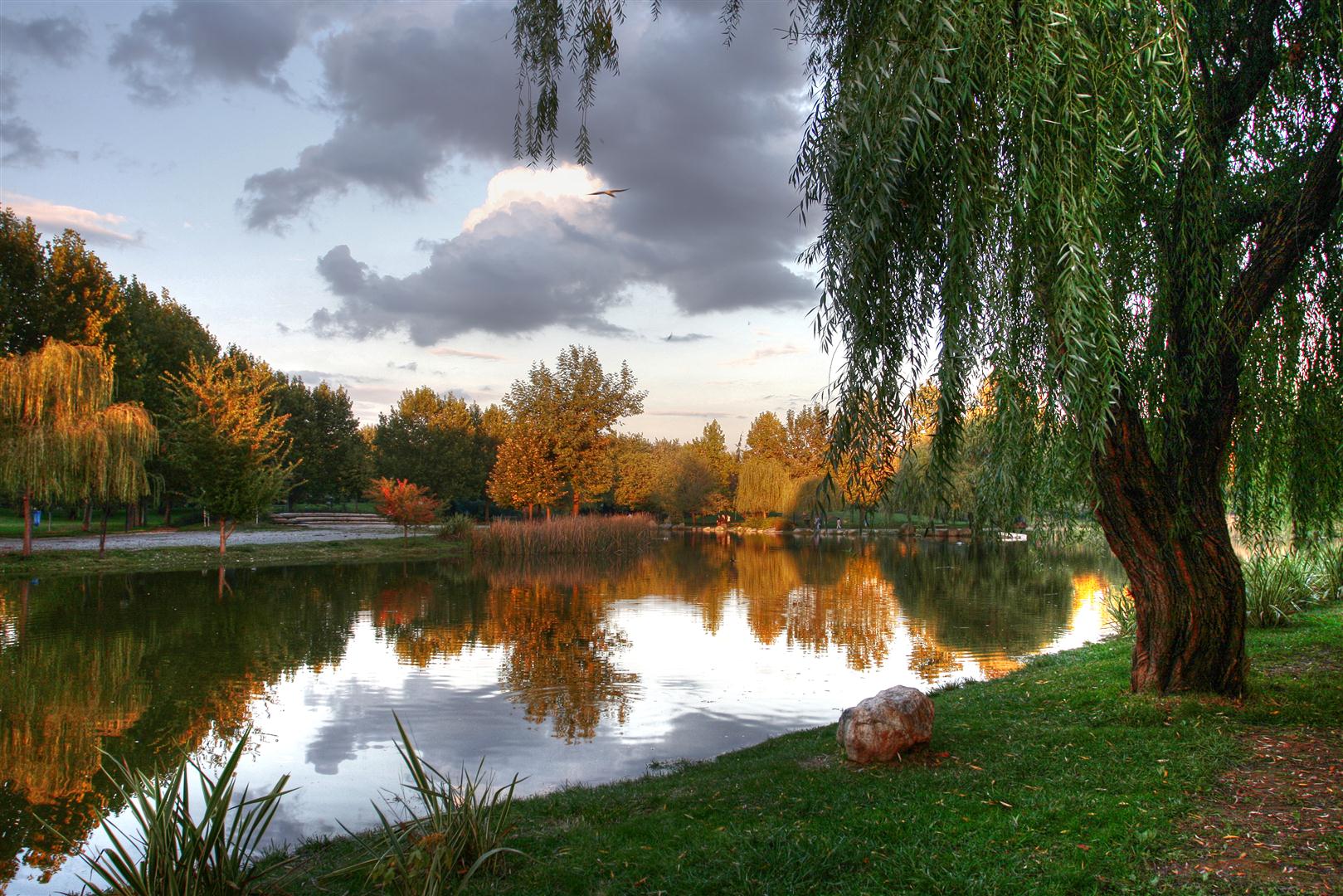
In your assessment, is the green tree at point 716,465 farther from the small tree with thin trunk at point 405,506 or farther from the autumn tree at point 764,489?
the small tree with thin trunk at point 405,506

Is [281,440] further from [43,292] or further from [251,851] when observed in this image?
[251,851]

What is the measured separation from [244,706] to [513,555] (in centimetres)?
2331

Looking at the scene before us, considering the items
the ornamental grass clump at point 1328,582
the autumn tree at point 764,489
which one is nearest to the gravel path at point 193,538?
the autumn tree at point 764,489

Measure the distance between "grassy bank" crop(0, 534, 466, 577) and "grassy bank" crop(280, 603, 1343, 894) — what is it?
23.4 m

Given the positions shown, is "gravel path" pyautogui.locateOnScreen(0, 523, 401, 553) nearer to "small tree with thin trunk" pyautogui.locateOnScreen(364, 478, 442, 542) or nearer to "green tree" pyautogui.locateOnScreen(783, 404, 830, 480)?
"small tree with thin trunk" pyautogui.locateOnScreen(364, 478, 442, 542)

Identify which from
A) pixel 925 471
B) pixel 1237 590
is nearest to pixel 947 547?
pixel 1237 590

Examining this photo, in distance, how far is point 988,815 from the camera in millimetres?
4609

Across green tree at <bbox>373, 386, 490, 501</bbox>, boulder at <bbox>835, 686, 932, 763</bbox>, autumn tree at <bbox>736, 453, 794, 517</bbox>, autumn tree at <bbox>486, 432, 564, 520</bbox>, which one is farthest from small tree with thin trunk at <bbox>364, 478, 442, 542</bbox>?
boulder at <bbox>835, 686, 932, 763</bbox>

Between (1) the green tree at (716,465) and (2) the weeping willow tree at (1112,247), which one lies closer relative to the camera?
(2) the weeping willow tree at (1112,247)

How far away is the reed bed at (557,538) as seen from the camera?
33.2m

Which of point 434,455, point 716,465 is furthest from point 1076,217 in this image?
point 716,465

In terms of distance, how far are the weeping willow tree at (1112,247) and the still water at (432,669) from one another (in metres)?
4.29

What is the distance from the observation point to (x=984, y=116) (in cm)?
436

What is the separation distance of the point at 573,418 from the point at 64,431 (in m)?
22.6
